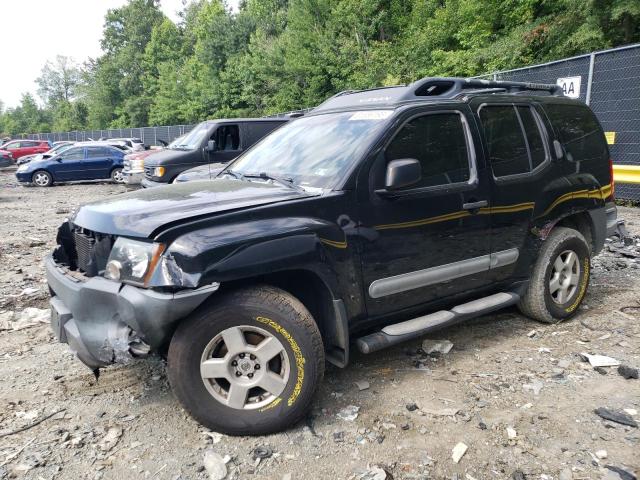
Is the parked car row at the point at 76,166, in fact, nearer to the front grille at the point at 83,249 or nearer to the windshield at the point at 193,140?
the windshield at the point at 193,140

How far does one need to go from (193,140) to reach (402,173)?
8.92 metres

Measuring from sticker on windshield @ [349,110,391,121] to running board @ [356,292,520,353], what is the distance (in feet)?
4.75

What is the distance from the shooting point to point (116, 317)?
2.71 m

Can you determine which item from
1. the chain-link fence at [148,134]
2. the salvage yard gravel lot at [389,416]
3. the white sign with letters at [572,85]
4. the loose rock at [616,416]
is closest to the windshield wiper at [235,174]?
the salvage yard gravel lot at [389,416]

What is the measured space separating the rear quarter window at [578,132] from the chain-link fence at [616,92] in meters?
5.65

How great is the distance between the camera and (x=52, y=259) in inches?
136

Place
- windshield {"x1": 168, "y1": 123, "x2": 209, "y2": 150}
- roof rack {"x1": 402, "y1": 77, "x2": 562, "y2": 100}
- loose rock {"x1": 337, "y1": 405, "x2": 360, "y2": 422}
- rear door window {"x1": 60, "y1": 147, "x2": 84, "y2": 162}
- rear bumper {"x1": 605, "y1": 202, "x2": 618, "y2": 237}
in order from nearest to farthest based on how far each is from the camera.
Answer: loose rock {"x1": 337, "y1": 405, "x2": 360, "y2": 422}, roof rack {"x1": 402, "y1": 77, "x2": 562, "y2": 100}, rear bumper {"x1": 605, "y1": 202, "x2": 618, "y2": 237}, windshield {"x1": 168, "y1": 123, "x2": 209, "y2": 150}, rear door window {"x1": 60, "y1": 147, "x2": 84, "y2": 162}

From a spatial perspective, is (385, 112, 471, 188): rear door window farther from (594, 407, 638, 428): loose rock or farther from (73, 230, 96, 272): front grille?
(73, 230, 96, 272): front grille

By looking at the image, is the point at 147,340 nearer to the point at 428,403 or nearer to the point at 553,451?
the point at 428,403

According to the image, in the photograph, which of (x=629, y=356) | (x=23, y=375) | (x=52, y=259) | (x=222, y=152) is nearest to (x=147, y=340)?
(x=52, y=259)

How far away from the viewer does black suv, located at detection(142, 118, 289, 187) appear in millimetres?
10517

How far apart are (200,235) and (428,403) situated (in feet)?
5.99

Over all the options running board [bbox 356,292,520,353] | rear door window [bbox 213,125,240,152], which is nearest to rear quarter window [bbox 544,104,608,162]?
running board [bbox 356,292,520,353]

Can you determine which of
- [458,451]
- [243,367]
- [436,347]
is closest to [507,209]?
[436,347]
